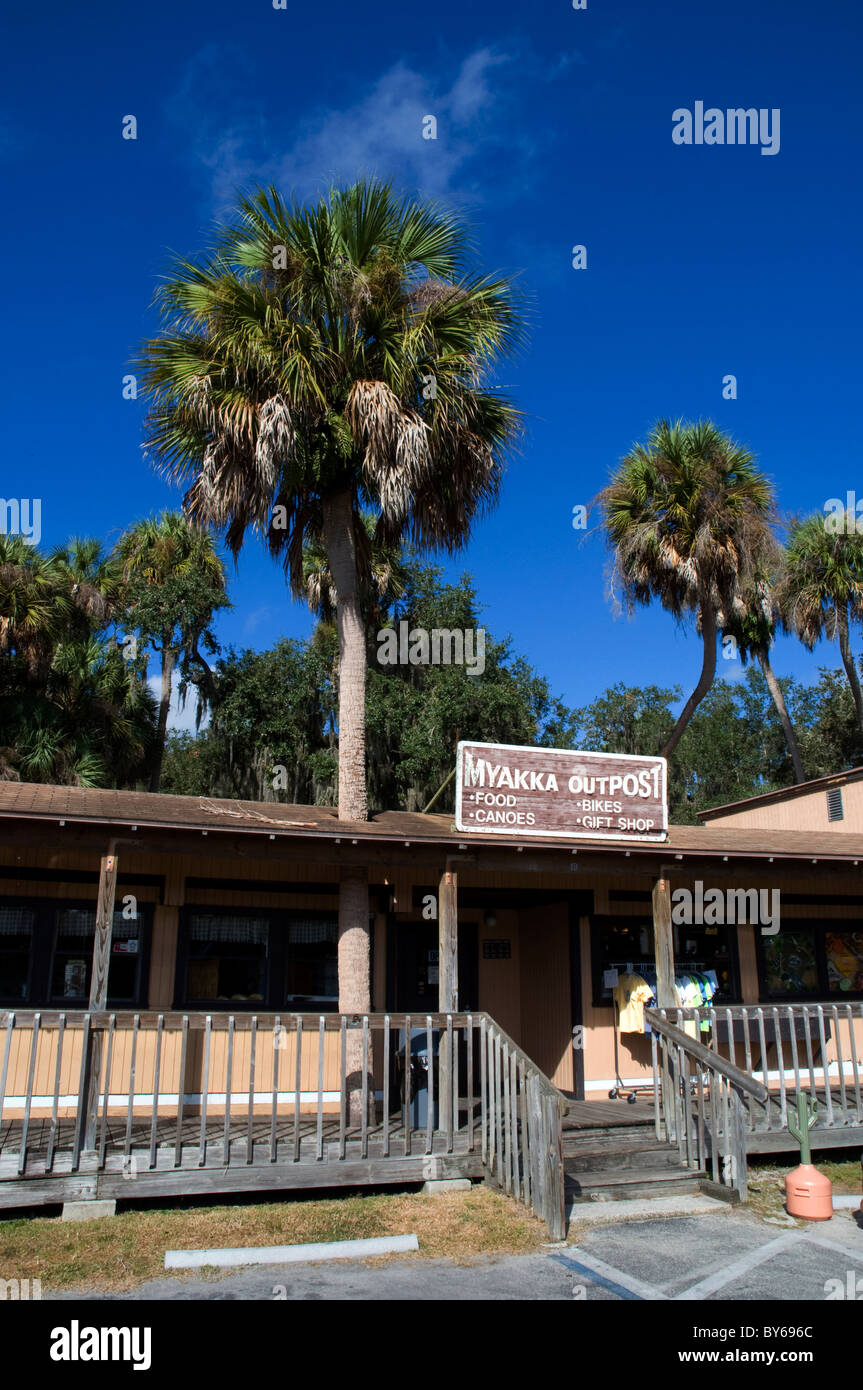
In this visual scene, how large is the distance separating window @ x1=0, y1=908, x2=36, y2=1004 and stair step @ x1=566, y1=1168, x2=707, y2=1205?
6.38m

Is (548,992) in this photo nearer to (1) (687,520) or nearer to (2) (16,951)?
(2) (16,951)

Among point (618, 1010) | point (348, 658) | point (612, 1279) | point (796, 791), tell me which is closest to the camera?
point (612, 1279)

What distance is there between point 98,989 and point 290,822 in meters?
2.48

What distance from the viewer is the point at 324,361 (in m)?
11.8

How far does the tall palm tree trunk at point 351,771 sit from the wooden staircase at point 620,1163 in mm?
2087

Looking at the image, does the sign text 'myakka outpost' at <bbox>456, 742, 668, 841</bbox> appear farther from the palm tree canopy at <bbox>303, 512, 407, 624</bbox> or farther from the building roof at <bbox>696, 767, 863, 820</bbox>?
the building roof at <bbox>696, 767, 863, 820</bbox>

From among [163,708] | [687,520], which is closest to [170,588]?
[163,708]

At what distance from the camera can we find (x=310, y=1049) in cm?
1162

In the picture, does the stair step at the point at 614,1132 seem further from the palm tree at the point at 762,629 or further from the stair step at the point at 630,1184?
the palm tree at the point at 762,629

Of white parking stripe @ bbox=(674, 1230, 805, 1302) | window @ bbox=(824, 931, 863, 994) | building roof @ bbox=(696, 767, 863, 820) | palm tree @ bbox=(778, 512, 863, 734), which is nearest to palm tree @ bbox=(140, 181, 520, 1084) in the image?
white parking stripe @ bbox=(674, 1230, 805, 1302)

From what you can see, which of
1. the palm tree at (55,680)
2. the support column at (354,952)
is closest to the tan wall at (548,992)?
the support column at (354,952)

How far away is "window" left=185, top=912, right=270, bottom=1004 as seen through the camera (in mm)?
11812

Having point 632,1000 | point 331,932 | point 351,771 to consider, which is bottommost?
point 632,1000
